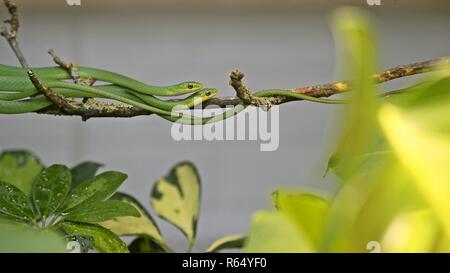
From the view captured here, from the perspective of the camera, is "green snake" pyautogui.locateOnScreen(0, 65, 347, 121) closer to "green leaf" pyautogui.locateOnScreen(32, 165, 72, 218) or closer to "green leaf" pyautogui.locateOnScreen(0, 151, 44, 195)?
"green leaf" pyautogui.locateOnScreen(0, 151, 44, 195)

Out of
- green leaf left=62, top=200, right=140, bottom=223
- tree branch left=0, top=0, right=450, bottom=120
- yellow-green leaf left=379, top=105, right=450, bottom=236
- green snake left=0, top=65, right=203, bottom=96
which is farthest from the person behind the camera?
green snake left=0, top=65, right=203, bottom=96

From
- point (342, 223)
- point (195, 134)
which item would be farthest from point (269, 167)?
point (342, 223)

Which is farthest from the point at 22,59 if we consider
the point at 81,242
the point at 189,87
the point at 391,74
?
the point at 391,74

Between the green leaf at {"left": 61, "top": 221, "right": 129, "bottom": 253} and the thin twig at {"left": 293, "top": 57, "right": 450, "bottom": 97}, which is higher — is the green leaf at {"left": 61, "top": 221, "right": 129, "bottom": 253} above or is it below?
below

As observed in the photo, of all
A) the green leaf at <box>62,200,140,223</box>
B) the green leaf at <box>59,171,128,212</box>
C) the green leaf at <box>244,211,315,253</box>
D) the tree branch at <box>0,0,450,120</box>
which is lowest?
the green leaf at <box>62,200,140,223</box>

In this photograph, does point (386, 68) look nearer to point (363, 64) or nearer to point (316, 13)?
point (316, 13)

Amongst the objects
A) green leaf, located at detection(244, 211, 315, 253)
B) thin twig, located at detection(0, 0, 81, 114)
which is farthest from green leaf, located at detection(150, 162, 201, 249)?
green leaf, located at detection(244, 211, 315, 253)

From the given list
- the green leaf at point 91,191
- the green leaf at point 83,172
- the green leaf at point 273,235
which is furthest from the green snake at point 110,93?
the green leaf at point 273,235
